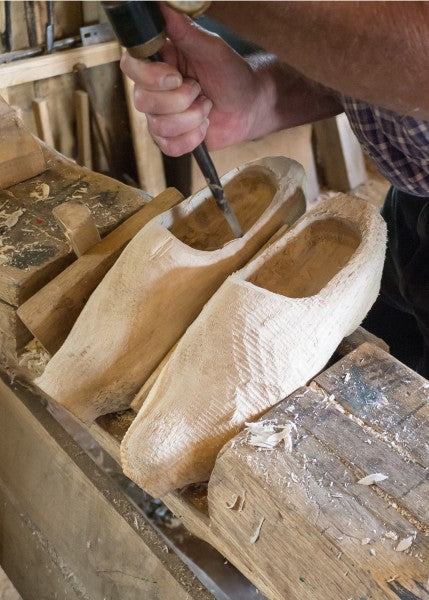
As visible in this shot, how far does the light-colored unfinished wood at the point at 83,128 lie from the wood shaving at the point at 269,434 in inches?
95.6

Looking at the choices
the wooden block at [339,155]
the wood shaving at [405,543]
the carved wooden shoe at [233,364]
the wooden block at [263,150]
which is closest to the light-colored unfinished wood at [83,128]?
the wooden block at [263,150]

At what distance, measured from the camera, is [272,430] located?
81 centimetres

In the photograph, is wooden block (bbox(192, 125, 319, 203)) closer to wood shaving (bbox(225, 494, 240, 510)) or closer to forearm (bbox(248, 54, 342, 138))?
forearm (bbox(248, 54, 342, 138))

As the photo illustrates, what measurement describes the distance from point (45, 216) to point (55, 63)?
177 cm

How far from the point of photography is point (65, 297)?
1045 mm

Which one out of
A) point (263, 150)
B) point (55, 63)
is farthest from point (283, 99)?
point (263, 150)

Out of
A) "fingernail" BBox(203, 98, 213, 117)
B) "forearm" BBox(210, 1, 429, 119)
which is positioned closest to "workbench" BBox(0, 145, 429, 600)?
"fingernail" BBox(203, 98, 213, 117)

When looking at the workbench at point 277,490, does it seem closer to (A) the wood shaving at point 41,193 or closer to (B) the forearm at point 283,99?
(A) the wood shaving at point 41,193

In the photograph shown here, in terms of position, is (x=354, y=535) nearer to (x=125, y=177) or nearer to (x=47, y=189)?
(x=47, y=189)

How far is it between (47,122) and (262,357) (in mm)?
2352

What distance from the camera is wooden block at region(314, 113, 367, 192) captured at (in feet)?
12.0

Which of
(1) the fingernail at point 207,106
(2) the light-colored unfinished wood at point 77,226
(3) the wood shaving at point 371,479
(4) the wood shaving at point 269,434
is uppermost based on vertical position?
(1) the fingernail at point 207,106

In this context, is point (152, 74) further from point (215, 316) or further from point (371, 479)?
point (371, 479)

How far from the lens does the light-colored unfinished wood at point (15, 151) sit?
1.31 m
